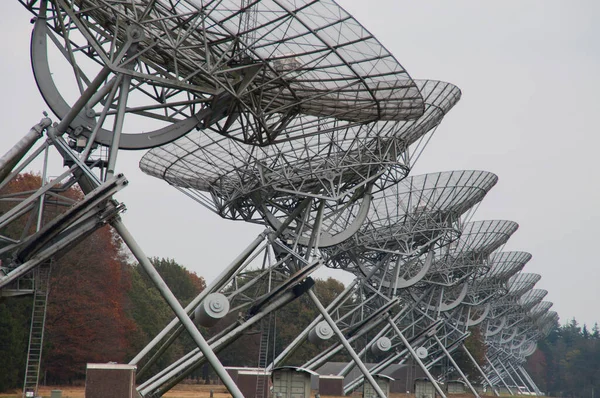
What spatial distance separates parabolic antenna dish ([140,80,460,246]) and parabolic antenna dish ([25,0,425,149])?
5815mm

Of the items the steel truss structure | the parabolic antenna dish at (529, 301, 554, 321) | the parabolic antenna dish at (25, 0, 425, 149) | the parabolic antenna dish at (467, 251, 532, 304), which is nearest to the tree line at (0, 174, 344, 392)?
the steel truss structure

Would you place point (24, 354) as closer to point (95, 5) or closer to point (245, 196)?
point (245, 196)

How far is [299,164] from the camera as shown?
133 feet

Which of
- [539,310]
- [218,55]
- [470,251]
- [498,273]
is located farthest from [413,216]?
[539,310]

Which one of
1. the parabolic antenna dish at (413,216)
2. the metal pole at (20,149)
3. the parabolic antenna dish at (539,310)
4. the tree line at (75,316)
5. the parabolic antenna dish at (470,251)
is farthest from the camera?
the parabolic antenna dish at (539,310)

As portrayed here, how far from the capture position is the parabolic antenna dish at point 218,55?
2648 cm

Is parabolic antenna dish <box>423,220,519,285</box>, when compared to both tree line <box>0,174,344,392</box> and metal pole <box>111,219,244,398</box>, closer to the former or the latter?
tree line <box>0,174,344,392</box>

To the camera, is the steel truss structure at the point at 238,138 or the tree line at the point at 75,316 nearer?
the steel truss structure at the point at 238,138

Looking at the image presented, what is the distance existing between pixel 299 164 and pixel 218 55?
39.5ft

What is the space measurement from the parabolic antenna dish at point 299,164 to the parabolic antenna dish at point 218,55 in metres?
5.82

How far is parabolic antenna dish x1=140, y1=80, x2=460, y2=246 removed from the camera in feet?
131

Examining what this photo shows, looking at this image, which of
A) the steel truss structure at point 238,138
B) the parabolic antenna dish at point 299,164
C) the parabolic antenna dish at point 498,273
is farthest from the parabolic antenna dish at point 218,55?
the parabolic antenna dish at point 498,273

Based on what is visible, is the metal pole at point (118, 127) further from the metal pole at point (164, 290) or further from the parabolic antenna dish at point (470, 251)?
the parabolic antenna dish at point (470, 251)

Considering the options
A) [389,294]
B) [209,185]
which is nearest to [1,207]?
[209,185]
